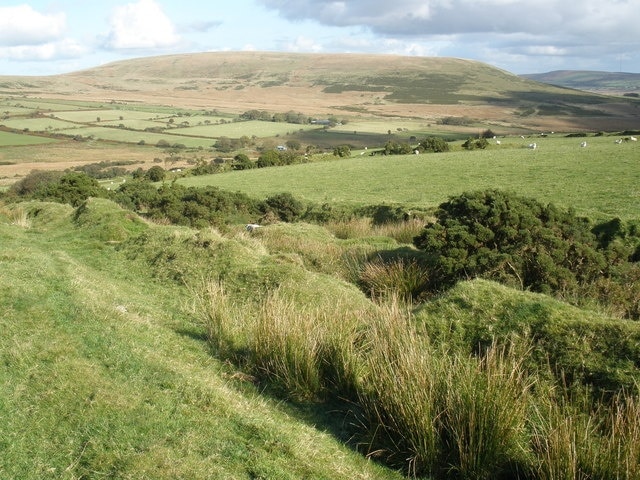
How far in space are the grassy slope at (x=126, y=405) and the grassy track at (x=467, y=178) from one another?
42.5ft

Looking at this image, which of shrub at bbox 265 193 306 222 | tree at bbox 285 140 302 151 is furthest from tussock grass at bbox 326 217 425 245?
tree at bbox 285 140 302 151

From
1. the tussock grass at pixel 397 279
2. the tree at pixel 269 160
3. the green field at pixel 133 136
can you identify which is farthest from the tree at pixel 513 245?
the green field at pixel 133 136

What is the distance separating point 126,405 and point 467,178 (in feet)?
89.7

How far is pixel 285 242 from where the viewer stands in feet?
55.3

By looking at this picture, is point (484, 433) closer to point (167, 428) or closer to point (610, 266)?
point (167, 428)

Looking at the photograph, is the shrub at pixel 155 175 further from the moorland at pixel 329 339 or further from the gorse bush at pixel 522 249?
the gorse bush at pixel 522 249

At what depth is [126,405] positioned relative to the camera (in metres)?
5.73

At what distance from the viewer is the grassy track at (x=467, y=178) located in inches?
880

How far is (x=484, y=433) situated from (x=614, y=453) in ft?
3.50

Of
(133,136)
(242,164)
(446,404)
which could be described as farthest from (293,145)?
(446,404)

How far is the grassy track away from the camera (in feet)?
73.3

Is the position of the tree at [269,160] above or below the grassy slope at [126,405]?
below

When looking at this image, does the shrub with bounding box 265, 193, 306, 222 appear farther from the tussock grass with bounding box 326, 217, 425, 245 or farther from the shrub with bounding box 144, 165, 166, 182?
the shrub with bounding box 144, 165, 166, 182

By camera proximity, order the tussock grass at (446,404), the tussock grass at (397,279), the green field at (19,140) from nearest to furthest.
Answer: the tussock grass at (446,404) < the tussock grass at (397,279) < the green field at (19,140)
